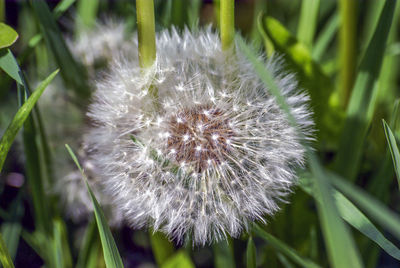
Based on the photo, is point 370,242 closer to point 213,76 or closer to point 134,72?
point 213,76

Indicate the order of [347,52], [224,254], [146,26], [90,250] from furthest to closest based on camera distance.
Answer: [347,52] → [90,250] → [224,254] → [146,26]

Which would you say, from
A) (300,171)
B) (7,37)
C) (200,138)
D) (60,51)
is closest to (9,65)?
(7,37)

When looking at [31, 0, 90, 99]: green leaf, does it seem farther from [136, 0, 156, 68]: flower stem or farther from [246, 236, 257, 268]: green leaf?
[246, 236, 257, 268]: green leaf

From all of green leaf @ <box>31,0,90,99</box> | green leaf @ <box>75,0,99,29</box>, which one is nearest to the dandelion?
green leaf @ <box>31,0,90,99</box>

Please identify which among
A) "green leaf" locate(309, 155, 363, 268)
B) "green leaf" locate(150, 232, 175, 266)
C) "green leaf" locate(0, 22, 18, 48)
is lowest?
"green leaf" locate(309, 155, 363, 268)

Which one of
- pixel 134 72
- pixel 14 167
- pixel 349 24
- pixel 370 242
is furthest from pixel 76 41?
pixel 370 242

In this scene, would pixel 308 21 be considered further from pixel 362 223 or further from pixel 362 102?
pixel 362 223

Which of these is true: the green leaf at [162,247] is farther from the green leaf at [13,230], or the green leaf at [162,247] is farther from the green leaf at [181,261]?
the green leaf at [13,230]
